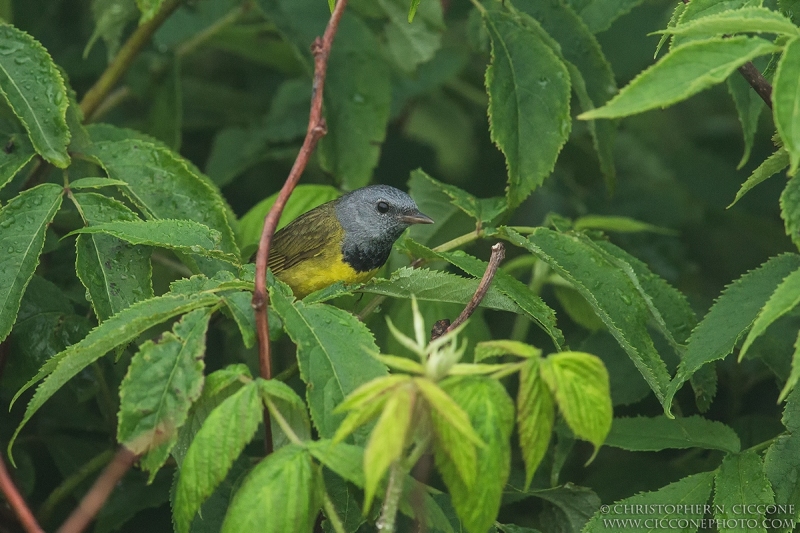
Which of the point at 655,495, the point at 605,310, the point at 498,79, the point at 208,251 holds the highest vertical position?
the point at 498,79

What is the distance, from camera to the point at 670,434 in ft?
7.89

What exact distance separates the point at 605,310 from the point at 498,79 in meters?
0.77

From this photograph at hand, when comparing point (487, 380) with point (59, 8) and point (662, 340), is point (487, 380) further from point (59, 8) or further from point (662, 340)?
point (59, 8)

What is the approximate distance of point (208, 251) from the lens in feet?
6.81

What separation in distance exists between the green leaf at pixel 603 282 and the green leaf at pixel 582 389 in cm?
66

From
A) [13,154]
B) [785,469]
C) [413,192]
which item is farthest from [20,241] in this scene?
[785,469]

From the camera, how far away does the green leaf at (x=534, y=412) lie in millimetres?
1569

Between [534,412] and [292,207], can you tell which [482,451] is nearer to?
[534,412]

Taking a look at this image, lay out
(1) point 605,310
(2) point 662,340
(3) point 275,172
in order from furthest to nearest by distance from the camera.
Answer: (3) point 275,172 → (2) point 662,340 → (1) point 605,310

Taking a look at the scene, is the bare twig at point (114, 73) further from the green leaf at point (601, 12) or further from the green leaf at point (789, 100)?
the green leaf at point (789, 100)

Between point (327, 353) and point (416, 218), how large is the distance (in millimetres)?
1783

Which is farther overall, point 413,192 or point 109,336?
point 413,192

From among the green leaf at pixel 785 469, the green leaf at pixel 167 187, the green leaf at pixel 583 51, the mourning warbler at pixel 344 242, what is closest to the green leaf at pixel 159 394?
the green leaf at pixel 167 187

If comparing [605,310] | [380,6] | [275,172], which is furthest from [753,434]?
[275,172]
